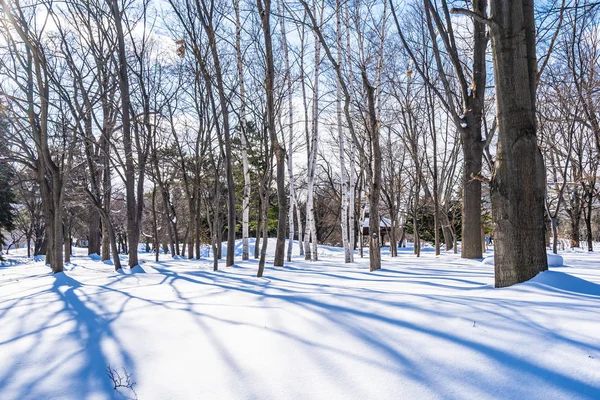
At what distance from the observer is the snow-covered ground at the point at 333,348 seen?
1679 millimetres

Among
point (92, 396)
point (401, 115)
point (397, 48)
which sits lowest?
point (92, 396)

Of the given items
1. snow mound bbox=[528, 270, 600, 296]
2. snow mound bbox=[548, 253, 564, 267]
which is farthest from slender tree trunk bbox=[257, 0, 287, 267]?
snow mound bbox=[548, 253, 564, 267]

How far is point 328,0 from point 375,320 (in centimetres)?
916

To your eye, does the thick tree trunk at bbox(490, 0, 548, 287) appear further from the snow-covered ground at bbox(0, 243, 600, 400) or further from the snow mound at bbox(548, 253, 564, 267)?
the snow mound at bbox(548, 253, 564, 267)

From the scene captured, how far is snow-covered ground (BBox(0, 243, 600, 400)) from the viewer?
1679mm

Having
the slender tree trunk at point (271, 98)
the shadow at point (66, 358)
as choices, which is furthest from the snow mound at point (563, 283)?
the slender tree trunk at point (271, 98)

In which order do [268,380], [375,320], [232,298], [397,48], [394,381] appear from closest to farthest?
[394,381] < [268,380] < [375,320] < [232,298] < [397,48]

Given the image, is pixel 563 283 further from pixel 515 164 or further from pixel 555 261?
pixel 555 261

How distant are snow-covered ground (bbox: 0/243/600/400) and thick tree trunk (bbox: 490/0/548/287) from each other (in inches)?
11.0

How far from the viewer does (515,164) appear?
11.5 ft

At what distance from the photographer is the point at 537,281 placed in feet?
10.9

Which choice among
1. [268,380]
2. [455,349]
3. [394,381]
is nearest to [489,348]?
[455,349]

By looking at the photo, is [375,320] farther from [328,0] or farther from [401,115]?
[401,115]

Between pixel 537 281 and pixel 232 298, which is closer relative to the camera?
pixel 537 281
